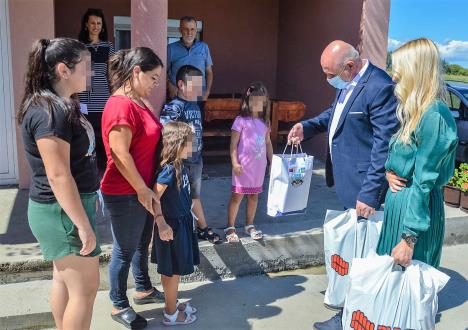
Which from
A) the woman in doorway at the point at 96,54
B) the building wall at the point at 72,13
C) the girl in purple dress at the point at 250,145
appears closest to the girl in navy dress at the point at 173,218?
the girl in purple dress at the point at 250,145

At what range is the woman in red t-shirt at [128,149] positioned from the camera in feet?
9.82

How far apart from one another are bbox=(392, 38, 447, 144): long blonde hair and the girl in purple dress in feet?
5.67

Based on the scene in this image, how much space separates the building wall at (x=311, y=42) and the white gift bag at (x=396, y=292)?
4542mm

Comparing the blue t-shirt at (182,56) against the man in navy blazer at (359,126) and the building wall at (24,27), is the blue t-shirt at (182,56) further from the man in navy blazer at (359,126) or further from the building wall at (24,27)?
the man in navy blazer at (359,126)

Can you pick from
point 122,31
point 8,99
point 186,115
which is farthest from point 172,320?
point 122,31

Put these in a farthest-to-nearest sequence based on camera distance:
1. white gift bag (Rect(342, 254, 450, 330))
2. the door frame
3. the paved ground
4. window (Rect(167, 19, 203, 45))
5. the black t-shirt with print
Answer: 1. window (Rect(167, 19, 203, 45))
2. the door frame
3. the paved ground
4. white gift bag (Rect(342, 254, 450, 330))
5. the black t-shirt with print

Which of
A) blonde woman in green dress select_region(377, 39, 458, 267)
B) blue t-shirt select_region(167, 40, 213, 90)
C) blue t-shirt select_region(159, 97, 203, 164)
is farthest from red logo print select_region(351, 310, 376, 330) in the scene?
blue t-shirt select_region(167, 40, 213, 90)

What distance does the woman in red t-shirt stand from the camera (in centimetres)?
299

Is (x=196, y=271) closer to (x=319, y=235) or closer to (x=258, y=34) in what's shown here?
(x=319, y=235)

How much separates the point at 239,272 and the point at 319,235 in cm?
81

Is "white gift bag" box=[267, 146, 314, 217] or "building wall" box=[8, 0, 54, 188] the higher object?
"building wall" box=[8, 0, 54, 188]

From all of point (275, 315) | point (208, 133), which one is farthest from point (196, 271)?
point (208, 133)

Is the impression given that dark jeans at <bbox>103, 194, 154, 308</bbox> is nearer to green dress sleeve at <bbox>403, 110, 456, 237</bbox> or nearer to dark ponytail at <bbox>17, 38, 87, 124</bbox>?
dark ponytail at <bbox>17, 38, 87, 124</bbox>

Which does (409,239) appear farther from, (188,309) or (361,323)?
(188,309)
